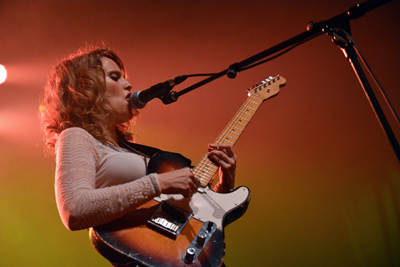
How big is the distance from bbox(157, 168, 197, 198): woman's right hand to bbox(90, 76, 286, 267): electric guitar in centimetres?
12

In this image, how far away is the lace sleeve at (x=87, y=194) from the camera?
1069 millimetres

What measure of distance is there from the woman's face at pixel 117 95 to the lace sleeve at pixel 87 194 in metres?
0.50

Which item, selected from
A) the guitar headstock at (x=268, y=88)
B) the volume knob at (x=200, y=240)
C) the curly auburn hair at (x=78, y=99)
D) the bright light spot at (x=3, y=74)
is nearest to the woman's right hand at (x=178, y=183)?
the volume knob at (x=200, y=240)

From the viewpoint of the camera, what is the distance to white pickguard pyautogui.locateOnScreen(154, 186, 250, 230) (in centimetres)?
127

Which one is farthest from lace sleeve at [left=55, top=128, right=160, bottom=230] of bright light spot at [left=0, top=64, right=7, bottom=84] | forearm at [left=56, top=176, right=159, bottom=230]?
bright light spot at [left=0, top=64, right=7, bottom=84]

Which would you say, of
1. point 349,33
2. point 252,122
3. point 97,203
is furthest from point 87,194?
point 252,122

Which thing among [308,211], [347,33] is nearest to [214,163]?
[347,33]

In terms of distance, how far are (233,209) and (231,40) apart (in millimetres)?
1880

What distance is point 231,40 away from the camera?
2.74m

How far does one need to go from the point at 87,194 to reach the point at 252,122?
64.5 inches

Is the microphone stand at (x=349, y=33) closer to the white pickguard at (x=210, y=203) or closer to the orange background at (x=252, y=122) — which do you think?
the white pickguard at (x=210, y=203)

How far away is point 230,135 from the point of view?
64.7 inches

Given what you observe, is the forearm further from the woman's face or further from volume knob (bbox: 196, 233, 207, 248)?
the woman's face

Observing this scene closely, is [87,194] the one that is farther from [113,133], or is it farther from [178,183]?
[113,133]
